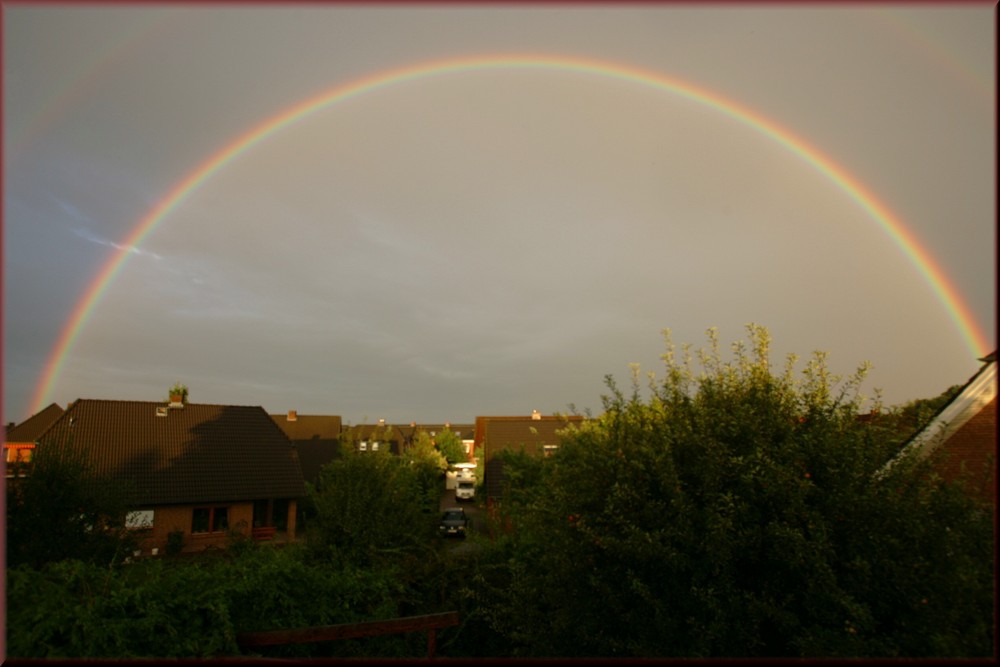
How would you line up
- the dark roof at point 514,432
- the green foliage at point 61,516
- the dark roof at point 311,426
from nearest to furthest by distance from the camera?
the green foliage at point 61,516 < the dark roof at point 514,432 < the dark roof at point 311,426

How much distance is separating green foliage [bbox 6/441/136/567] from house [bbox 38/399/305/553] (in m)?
15.2

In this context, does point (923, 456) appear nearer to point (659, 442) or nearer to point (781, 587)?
point (781, 587)

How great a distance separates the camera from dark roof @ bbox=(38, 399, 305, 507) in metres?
25.6

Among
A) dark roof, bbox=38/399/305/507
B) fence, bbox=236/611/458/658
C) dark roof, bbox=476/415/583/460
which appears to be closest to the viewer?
fence, bbox=236/611/458/658

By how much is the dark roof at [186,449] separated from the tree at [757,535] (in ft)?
76.7

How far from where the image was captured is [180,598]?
6.34 m

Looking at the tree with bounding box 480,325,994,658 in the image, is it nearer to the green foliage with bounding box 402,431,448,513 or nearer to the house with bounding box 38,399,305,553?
the green foliage with bounding box 402,431,448,513

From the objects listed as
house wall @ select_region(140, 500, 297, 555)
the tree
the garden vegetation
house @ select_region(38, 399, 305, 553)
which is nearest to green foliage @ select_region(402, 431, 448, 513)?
house @ select_region(38, 399, 305, 553)

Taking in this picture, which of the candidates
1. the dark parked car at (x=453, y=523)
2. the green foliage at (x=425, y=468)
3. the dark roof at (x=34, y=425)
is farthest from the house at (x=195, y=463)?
the dark roof at (x=34, y=425)

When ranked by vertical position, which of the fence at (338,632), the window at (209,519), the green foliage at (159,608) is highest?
the green foliage at (159,608)

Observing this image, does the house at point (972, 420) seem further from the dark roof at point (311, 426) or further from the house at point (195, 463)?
the dark roof at point (311, 426)

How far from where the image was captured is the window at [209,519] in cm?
2548

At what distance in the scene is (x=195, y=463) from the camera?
89.0ft

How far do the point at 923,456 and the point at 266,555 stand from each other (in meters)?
9.13
